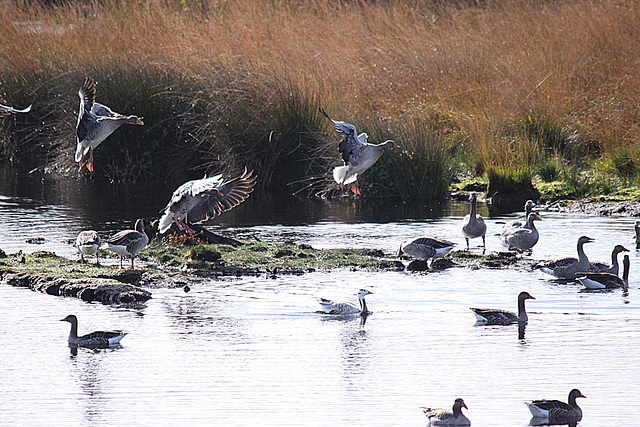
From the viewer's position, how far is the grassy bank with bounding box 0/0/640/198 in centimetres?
2084

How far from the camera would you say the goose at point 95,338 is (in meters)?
9.73

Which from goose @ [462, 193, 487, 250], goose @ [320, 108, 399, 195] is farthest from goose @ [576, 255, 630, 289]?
goose @ [320, 108, 399, 195]

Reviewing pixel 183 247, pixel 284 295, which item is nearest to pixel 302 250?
pixel 183 247

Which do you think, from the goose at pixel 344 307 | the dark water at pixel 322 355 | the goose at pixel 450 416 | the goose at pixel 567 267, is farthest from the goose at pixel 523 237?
the goose at pixel 450 416

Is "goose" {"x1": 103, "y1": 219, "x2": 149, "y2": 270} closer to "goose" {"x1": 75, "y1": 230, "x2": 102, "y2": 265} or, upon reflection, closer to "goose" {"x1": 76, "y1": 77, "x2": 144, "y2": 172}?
"goose" {"x1": 75, "y1": 230, "x2": 102, "y2": 265}

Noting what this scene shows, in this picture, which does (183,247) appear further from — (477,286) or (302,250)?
(477,286)

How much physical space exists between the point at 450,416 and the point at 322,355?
2186 millimetres

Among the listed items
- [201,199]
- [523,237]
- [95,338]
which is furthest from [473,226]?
[95,338]

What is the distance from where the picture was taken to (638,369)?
9039 millimetres

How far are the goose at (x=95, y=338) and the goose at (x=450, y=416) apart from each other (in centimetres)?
345

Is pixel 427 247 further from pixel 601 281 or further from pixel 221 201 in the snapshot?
pixel 221 201

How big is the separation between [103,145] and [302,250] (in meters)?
9.53

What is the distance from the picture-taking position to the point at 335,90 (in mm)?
22156

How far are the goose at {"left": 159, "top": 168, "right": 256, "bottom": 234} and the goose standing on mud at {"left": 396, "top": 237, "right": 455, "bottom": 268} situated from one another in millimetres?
2385
